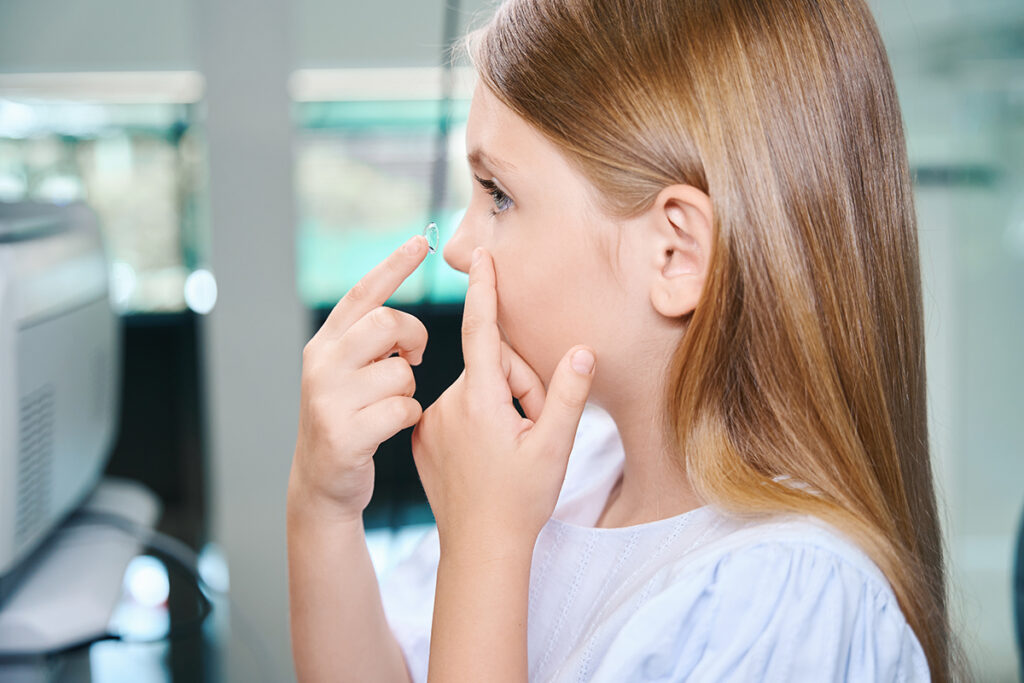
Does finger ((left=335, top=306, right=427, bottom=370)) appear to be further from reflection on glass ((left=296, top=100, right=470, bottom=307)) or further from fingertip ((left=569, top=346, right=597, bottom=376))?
reflection on glass ((left=296, top=100, right=470, bottom=307))

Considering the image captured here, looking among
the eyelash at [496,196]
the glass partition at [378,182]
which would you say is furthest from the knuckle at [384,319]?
the glass partition at [378,182]

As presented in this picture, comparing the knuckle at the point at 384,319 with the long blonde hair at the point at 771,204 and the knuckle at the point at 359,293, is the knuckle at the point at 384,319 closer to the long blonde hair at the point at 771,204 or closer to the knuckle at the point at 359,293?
the knuckle at the point at 359,293

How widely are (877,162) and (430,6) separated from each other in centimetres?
81

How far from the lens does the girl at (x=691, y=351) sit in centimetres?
53

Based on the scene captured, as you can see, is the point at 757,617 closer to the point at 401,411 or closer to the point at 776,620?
the point at 776,620

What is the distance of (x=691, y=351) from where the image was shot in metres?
0.59

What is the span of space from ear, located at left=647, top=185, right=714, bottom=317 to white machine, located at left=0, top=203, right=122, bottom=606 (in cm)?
55

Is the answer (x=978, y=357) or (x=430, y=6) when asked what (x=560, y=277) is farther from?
(x=978, y=357)

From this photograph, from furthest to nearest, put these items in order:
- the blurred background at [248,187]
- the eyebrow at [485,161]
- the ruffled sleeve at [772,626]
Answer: the blurred background at [248,187] → the eyebrow at [485,161] → the ruffled sleeve at [772,626]

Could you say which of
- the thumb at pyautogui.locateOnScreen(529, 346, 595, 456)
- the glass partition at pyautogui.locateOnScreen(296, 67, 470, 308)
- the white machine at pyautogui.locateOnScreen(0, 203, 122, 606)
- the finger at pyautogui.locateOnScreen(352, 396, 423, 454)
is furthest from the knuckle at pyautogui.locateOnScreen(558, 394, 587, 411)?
the glass partition at pyautogui.locateOnScreen(296, 67, 470, 308)

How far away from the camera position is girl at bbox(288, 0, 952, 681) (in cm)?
53

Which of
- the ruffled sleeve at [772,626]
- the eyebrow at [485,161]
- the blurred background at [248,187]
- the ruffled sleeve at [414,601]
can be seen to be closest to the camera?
the ruffled sleeve at [772,626]

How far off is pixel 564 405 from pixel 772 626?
20 cm

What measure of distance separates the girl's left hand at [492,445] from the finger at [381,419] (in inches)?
1.0
